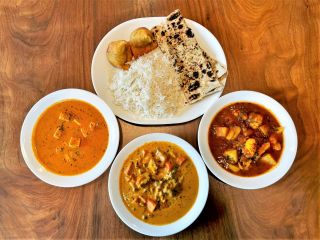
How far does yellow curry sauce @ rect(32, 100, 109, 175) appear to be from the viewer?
7.39ft

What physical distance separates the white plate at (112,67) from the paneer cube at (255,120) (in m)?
0.27

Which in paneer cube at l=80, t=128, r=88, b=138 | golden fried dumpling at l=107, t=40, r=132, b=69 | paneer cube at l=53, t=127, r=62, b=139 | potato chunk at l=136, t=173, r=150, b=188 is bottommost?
potato chunk at l=136, t=173, r=150, b=188

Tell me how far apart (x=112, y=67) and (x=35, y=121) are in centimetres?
64

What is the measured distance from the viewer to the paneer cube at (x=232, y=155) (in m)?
2.23

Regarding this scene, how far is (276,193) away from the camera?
2.29 m

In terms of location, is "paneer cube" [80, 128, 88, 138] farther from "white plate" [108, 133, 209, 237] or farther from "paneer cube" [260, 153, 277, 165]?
"paneer cube" [260, 153, 277, 165]

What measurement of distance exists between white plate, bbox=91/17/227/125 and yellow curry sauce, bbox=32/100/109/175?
0.48 ft

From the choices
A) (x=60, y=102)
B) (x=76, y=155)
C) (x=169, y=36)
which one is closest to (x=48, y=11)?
(x=60, y=102)

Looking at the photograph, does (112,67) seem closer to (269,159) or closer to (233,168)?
(233,168)

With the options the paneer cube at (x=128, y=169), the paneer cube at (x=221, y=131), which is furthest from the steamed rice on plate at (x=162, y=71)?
the paneer cube at (x=128, y=169)

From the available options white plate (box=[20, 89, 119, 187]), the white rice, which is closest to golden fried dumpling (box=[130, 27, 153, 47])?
the white rice

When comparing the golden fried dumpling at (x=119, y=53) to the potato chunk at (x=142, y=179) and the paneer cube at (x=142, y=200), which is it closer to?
the potato chunk at (x=142, y=179)

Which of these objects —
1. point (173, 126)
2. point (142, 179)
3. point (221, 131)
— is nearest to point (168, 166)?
point (142, 179)

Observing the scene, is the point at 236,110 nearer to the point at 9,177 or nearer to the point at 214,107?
the point at 214,107
